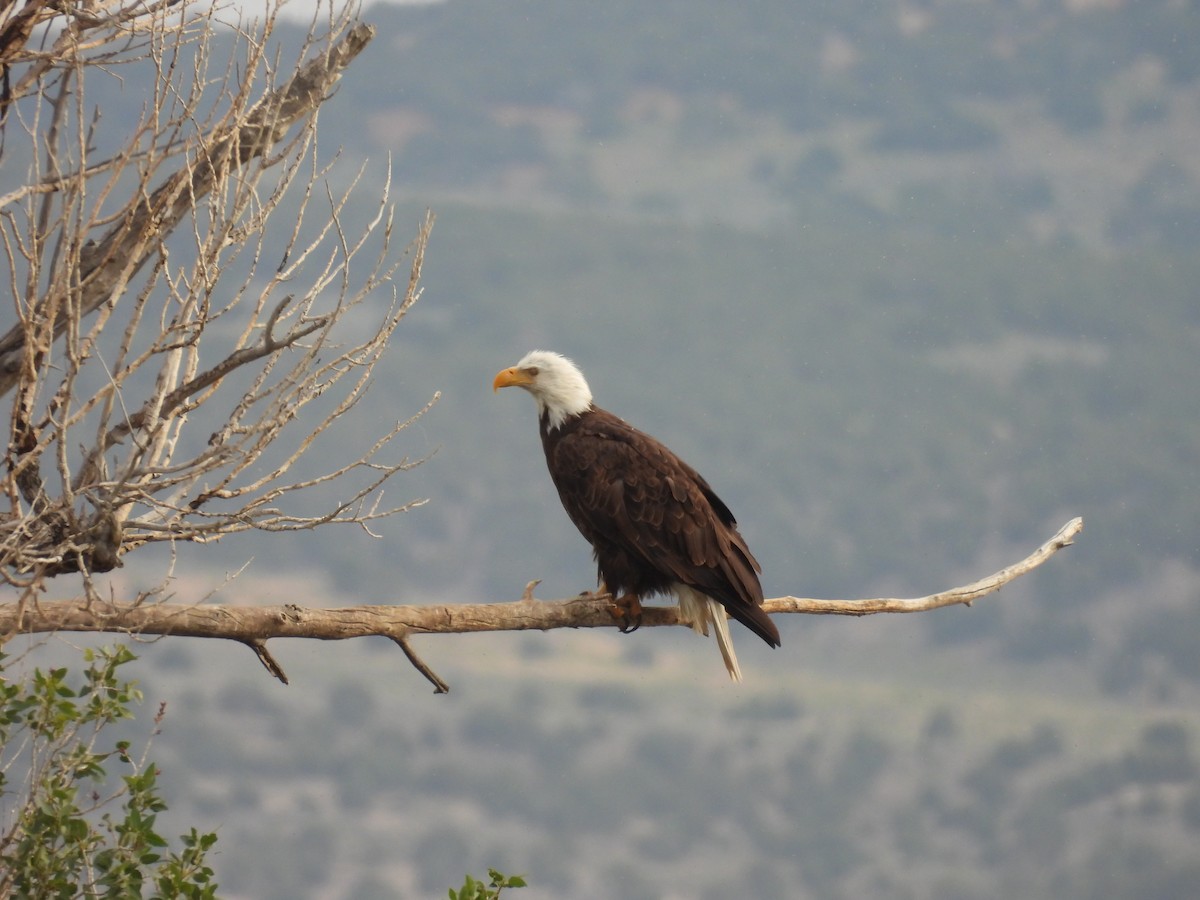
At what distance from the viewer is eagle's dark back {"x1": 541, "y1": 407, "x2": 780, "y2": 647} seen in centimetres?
620

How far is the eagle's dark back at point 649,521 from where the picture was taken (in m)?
6.20

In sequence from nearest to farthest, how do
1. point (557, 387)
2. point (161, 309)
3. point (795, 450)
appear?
point (161, 309) < point (557, 387) < point (795, 450)

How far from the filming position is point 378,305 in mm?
111500

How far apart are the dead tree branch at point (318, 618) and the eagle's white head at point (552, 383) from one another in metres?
1.26

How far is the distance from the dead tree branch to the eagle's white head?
4.13ft

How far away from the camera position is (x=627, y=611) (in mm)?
6230

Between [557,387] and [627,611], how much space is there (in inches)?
47.1

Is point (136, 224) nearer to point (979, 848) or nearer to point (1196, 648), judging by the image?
point (979, 848)

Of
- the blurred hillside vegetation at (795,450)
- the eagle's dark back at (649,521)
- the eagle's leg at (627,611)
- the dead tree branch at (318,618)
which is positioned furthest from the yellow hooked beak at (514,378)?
the blurred hillside vegetation at (795,450)

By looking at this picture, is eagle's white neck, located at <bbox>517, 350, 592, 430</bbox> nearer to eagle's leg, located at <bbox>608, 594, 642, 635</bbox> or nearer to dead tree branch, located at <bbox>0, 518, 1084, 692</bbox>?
eagle's leg, located at <bbox>608, 594, 642, 635</bbox>

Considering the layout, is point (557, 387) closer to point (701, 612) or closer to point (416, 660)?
point (701, 612)

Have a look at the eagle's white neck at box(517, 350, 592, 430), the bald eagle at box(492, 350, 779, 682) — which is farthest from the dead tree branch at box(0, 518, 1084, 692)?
the eagle's white neck at box(517, 350, 592, 430)

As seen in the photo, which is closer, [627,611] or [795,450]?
[627,611]

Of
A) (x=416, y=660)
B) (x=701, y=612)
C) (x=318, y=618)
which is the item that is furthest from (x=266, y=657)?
(x=701, y=612)
